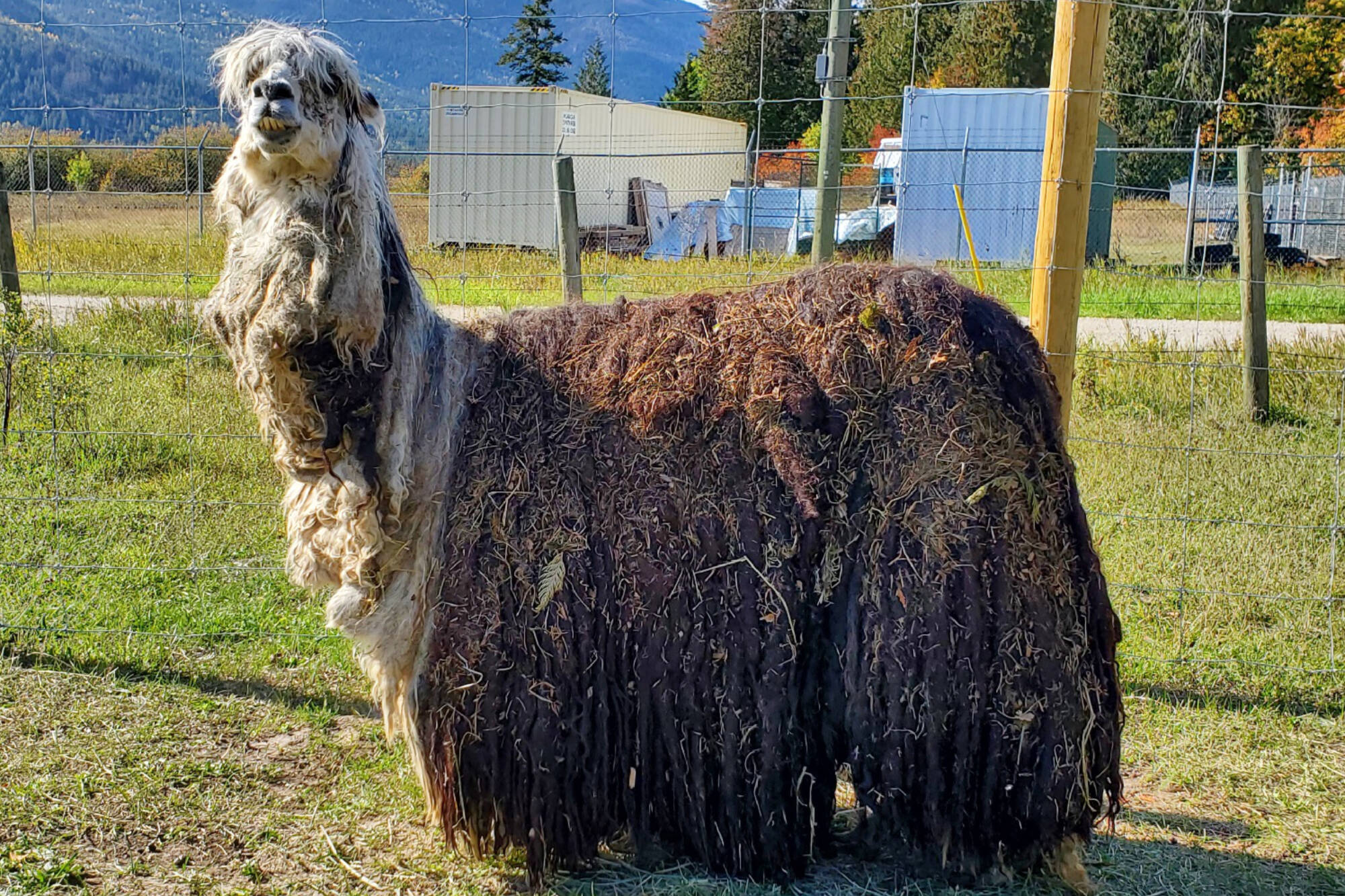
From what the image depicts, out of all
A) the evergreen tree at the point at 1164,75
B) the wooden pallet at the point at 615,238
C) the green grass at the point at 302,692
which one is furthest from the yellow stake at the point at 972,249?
the evergreen tree at the point at 1164,75

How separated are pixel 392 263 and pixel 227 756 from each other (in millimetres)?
2026

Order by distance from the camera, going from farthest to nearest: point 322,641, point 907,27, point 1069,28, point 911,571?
point 907,27 < point 322,641 < point 1069,28 < point 911,571

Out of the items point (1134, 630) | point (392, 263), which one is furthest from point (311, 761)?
point (1134, 630)

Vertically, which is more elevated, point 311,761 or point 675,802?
point 675,802

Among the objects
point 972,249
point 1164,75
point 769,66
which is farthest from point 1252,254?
point 1164,75

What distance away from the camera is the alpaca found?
3.16 meters

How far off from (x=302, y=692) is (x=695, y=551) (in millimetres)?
2278

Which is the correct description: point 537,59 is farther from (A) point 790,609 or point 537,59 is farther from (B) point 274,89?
(A) point 790,609

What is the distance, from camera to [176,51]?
20.0 ft

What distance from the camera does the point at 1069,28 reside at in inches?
163

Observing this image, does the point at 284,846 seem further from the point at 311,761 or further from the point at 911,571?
the point at 911,571

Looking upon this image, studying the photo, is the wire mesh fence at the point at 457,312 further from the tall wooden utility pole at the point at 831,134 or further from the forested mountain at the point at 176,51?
the tall wooden utility pole at the point at 831,134

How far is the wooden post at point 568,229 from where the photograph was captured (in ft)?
22.1

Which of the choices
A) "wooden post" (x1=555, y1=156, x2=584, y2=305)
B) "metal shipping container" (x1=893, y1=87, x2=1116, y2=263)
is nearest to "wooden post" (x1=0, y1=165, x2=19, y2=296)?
"wooden post" (x1=555, y1=156, x2=584, y2=305)
